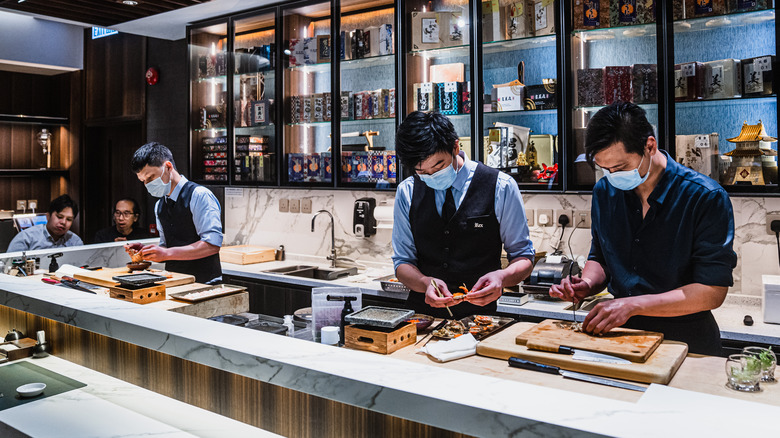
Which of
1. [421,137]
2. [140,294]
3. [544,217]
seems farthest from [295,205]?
[421,137]

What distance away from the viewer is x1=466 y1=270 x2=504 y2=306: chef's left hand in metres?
2.15

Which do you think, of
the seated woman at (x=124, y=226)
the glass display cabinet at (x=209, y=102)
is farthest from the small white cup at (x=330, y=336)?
the seated woman at (x=124, y=226)

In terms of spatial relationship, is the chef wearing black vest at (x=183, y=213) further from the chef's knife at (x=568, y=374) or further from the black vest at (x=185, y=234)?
the chef's knife at (x=568, y=374)

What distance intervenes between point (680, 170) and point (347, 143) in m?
2.81

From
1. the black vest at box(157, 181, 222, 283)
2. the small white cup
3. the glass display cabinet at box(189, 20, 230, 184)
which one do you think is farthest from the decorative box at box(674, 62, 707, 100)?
the glass display cabinet at box(189, 20, 230, 184)

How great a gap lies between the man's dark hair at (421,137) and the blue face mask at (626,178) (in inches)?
24.6

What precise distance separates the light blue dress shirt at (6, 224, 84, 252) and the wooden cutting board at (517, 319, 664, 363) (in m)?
4.14

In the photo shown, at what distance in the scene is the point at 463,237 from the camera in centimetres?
258

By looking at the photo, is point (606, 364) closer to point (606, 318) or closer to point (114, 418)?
point (606, 318)

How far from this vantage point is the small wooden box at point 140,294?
2.68 meters

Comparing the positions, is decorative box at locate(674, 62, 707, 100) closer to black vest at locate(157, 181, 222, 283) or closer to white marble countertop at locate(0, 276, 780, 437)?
white marble countertop at locate(0, 276, 780, 437)

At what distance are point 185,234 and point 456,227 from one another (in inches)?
70.5

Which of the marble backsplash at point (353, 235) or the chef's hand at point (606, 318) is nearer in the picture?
the chef's hand at point (606, 318)

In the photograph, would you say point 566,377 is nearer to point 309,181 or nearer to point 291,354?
point 291,354
